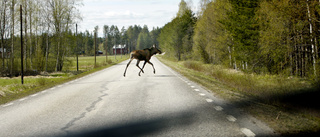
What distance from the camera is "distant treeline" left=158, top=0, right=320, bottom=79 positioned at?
1458 centimetres

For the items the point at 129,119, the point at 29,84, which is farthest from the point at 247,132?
the point at 29,84

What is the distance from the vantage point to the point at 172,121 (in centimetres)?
584

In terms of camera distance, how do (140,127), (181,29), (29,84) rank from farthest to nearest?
(181,29) → (29,84) → (140,127)

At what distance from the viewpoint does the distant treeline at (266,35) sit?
47.8 feet

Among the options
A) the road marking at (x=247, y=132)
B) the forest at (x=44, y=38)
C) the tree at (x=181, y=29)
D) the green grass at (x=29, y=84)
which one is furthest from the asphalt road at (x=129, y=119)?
the tree at (x=181, y=29)

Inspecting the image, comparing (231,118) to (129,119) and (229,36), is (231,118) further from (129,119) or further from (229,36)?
(229,36)

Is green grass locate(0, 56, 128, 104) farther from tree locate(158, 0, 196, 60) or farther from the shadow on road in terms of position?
tree locate(158, 0, 196, 60)

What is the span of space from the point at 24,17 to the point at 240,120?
29446 mm

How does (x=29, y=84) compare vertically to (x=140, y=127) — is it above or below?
below

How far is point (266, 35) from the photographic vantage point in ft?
51.8

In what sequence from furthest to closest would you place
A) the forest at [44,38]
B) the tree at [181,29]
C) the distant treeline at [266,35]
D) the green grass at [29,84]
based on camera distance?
1. the tree at [181,29]
2. the forest at [44,38]
3. the distant treeline at [266,35]
4. the green grass at [29,84]

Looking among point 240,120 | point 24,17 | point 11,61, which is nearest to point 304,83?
point 240,120

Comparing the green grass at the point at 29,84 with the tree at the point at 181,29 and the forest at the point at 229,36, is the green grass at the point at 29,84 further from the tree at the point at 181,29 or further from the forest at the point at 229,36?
the tree at the point at 181,29

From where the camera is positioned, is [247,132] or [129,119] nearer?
[247,132]
